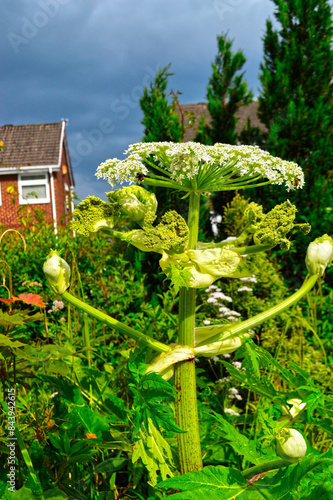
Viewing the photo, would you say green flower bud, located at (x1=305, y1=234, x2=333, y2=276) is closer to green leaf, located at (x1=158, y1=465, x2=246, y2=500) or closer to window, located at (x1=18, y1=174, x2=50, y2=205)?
green leaf, located at (x1=158, y1=465, x2=246, y2=500)

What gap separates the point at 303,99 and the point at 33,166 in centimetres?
1578

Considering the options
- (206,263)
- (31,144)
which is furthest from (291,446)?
(31,144)

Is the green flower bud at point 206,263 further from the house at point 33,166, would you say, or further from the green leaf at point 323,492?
the house at point 33,166

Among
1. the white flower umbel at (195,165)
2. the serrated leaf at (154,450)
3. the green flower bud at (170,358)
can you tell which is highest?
the white flower umbel at (195,165)

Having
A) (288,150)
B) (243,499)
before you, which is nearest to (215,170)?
(243,499)

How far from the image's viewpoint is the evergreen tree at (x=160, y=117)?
18.2ft

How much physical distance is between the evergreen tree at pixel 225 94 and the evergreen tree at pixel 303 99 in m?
0.47

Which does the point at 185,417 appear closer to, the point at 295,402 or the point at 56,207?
the point at 295,402

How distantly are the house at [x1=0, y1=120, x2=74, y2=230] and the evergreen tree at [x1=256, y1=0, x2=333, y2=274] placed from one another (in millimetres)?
13425

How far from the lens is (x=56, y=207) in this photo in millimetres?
20438

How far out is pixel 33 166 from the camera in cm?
1956

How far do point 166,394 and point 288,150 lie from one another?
5803mm

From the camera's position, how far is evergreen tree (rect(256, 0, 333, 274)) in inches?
235

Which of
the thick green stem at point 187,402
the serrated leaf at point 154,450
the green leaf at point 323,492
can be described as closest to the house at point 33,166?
the thick green stem at point 187,402
